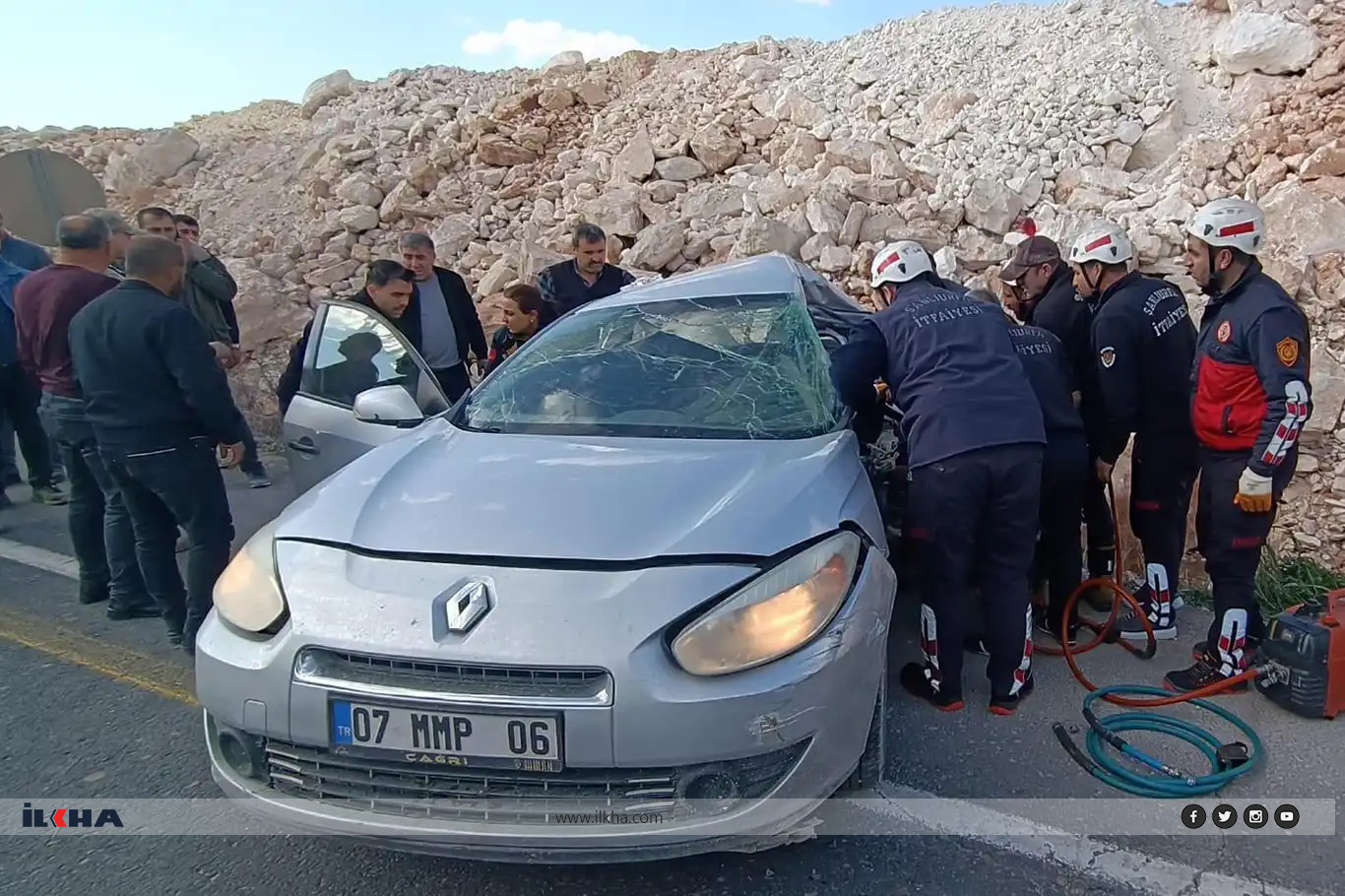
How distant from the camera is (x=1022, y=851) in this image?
2525 millimetres

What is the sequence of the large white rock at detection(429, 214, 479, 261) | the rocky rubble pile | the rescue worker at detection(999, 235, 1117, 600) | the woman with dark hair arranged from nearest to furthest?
the rescue worker at detection(999, 235, 1117, 600), the woman with dark hair, the rocky rubble pile, the large white rock at detection(429, 214, 479, 261)

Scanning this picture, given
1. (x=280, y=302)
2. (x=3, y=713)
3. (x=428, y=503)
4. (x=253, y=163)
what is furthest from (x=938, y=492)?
(x=253, y=163)

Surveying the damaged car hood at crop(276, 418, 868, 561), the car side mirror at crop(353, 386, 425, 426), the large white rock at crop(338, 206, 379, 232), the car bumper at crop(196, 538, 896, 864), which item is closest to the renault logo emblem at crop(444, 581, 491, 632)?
the damaged car hood at crop(276, 418, 868, 561)

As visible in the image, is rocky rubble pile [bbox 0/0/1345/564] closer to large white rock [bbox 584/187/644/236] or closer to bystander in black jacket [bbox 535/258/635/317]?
large white rock [bbox 584/187/644/236]

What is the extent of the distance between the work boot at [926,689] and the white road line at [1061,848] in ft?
1.93

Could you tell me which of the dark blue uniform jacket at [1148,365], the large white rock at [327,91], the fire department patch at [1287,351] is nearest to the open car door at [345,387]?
the dark blue uniform jacket at [1148,365]

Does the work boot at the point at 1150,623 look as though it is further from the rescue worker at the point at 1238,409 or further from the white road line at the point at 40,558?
the white road line at the point at 40,558

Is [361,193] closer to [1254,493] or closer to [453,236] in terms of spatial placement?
[453,236]

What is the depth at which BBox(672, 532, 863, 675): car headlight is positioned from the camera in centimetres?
212

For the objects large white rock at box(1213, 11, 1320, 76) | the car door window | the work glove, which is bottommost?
the work glove

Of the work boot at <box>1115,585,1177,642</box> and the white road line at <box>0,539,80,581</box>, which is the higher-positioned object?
the work boot at <box>1115,585,1177,642</box>

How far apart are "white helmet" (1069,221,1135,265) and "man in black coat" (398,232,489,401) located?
3415mm

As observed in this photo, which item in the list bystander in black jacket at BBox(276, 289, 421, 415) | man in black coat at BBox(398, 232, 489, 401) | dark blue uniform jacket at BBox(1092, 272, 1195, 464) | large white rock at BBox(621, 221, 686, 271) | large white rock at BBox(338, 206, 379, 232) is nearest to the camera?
dark blue uniform jacket at BBox(1092, 272, 1195, 464)

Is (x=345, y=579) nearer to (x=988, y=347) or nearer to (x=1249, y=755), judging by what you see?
(x=988, y=347)
